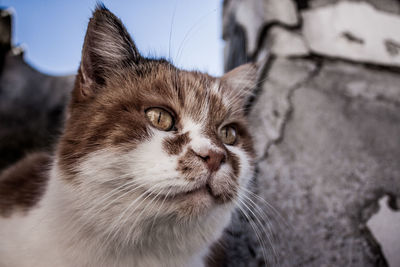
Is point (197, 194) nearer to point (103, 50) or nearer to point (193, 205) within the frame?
point (193, 205)

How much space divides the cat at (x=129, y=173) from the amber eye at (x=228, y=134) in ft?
0.10

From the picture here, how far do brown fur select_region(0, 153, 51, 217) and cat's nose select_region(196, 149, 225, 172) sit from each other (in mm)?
799

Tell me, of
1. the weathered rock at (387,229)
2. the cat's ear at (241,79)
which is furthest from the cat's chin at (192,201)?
the weathered rock at (387,229)

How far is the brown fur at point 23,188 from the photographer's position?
1.23 meters

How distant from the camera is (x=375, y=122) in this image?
1655 mm

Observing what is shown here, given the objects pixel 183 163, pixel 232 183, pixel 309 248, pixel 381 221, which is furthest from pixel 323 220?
pixel 183 163

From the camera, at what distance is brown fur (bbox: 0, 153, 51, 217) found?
123cm

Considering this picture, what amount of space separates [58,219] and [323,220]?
1194mm

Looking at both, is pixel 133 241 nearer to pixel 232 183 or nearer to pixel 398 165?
pixel 232 183

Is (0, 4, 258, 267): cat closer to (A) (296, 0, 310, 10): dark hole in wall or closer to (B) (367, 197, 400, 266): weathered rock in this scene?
(B) (367, 197, 400, 266): weathered rock

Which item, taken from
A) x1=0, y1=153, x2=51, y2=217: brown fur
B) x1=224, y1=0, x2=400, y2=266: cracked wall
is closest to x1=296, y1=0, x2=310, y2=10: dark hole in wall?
x1=224, y1=0, x2=400, y2=266: cracked wall

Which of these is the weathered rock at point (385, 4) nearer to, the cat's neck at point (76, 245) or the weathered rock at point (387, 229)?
the weathered rock at point (387, 229)

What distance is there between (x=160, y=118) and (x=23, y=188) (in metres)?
0.87

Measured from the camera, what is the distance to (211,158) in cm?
85
